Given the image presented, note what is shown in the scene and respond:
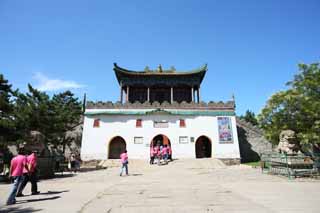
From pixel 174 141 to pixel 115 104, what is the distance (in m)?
7.10

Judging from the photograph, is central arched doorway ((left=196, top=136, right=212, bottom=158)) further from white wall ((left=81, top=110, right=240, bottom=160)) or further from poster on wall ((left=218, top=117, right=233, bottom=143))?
poster on wall ((left=218, top=117, right=233, bottom=143))

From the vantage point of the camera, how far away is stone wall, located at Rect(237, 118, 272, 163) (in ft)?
69.3

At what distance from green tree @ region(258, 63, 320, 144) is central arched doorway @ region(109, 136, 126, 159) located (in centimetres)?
1289

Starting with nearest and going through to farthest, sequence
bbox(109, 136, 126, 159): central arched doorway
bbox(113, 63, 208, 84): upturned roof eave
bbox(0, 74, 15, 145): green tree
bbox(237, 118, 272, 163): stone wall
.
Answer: bbox(0, 74, 15, 145): green tree → bbox(109, 136, 126, 159): central arched doorway → bbox(237, 118, 272, 163): stone wall → bbox(113, 63, 208, 84): upturned roof eave

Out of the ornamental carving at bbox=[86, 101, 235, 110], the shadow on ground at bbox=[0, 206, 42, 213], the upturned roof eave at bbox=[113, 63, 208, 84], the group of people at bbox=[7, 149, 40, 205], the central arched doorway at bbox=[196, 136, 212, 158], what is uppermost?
the upturned roof eave at bbox=[113, 63, 208, 84]

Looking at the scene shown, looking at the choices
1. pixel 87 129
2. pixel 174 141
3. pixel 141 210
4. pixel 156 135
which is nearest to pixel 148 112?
pixel 156 135

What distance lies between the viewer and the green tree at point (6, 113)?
30.0ft

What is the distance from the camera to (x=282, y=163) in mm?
9266

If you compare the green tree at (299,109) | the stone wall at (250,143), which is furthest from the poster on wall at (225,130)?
the green tree at (299,109)

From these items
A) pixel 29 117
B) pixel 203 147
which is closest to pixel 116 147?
pixel 203 147

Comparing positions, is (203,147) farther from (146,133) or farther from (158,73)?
(158,73)

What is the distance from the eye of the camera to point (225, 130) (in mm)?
20016

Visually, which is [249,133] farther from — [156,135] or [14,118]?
[14,118]

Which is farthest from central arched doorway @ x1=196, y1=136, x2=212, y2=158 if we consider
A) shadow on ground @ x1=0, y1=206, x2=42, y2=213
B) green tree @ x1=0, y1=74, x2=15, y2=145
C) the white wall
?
shadow on ground @ x1=0, y1=206, x2=42, y2=213
